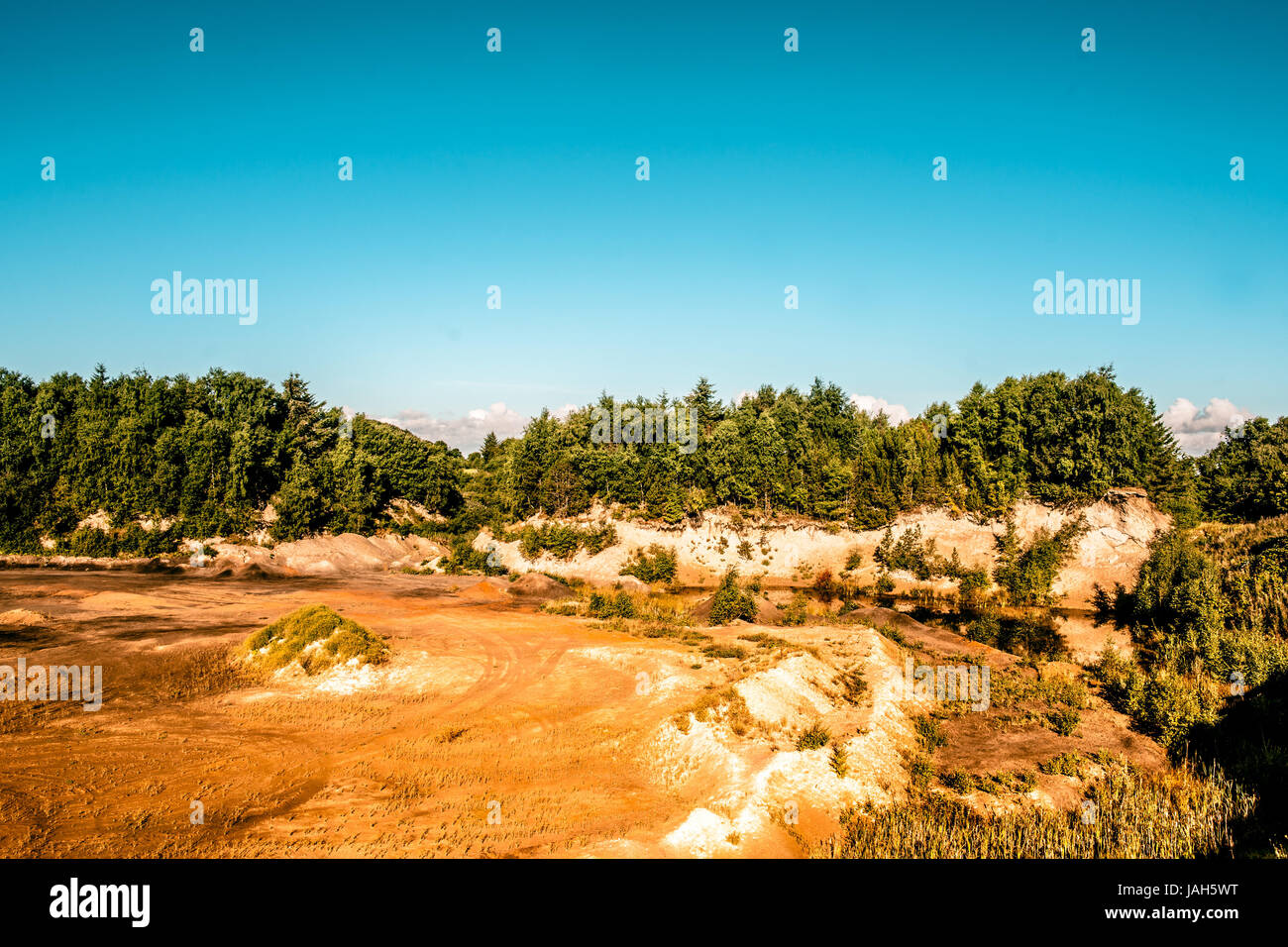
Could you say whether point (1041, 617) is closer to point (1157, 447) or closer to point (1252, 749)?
point (1157, 447)

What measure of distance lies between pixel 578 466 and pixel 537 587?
1909 centimetres

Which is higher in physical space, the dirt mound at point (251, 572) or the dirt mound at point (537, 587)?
the dirt mound at point (251, 572)

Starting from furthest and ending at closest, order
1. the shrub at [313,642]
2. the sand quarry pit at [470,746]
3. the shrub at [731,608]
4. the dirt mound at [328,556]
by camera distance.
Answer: the dirt mound at [328,556] → the shrub at [731,608] → the shrub at [313,642] → the sand quarry pit at [470,746]

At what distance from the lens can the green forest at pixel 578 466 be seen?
2136 inches

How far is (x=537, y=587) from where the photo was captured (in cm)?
4969

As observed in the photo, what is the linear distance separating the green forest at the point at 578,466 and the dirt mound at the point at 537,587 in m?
14.2

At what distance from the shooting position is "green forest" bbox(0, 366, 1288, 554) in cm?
5425

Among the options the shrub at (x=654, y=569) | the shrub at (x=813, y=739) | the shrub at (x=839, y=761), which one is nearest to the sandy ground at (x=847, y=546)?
the shrub at (x=654, y=569)

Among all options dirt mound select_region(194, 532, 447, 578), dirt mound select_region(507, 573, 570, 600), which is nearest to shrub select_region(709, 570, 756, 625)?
dirt mound select_region(507, 573, 570, 600)

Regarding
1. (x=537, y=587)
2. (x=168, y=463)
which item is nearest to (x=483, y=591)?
(x=537, y=587)

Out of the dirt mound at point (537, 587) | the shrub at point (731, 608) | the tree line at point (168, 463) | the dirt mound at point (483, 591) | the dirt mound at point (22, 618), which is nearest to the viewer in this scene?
the dirt mound at point (22, 618)

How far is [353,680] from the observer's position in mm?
25359

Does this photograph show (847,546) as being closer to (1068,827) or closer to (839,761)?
(839,761)

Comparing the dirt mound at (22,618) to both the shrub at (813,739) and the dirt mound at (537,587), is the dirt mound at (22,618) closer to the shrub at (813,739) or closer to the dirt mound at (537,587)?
the dirt mound at (537,587)
